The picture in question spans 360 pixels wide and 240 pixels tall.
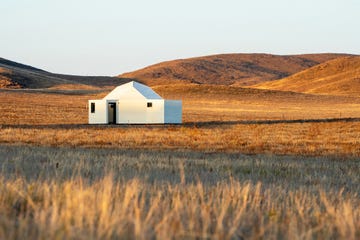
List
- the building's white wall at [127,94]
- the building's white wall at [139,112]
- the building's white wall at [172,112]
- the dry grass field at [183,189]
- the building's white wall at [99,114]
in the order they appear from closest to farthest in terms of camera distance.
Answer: the dry grass field at [183,189], the building's white wall at [172,112], the building's white wall at [99,114], the building's white wall at [139,112], the building's white wall at [127,94]

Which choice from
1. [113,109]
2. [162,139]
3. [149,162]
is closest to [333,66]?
[113,109]

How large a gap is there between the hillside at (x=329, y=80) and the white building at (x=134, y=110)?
303 feet

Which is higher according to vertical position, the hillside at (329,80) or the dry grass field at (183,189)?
the hillside at (329,80)

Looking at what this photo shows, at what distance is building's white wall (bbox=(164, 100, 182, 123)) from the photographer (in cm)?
5053

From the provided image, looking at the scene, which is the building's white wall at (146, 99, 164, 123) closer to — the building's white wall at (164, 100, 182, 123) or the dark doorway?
the building's white wall at (164, 100, 182, 123)

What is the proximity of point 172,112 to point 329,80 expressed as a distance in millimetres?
120828

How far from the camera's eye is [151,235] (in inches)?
203

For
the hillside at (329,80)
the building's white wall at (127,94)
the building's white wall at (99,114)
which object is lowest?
the building's white wall at (99,114)

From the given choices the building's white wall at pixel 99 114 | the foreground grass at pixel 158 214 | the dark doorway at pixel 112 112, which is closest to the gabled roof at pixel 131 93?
the dark doorway at pixel 112 112

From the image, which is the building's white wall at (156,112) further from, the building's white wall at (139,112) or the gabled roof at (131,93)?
the gabled roof at (131,93)

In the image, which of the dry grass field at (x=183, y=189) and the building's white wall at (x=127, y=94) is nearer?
the dry grass field at (x=183, y=189)

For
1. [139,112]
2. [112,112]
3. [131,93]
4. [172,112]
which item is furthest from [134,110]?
[172,112]

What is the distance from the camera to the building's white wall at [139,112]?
50875 millimetres

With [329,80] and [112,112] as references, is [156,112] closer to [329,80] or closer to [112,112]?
[112,112]
